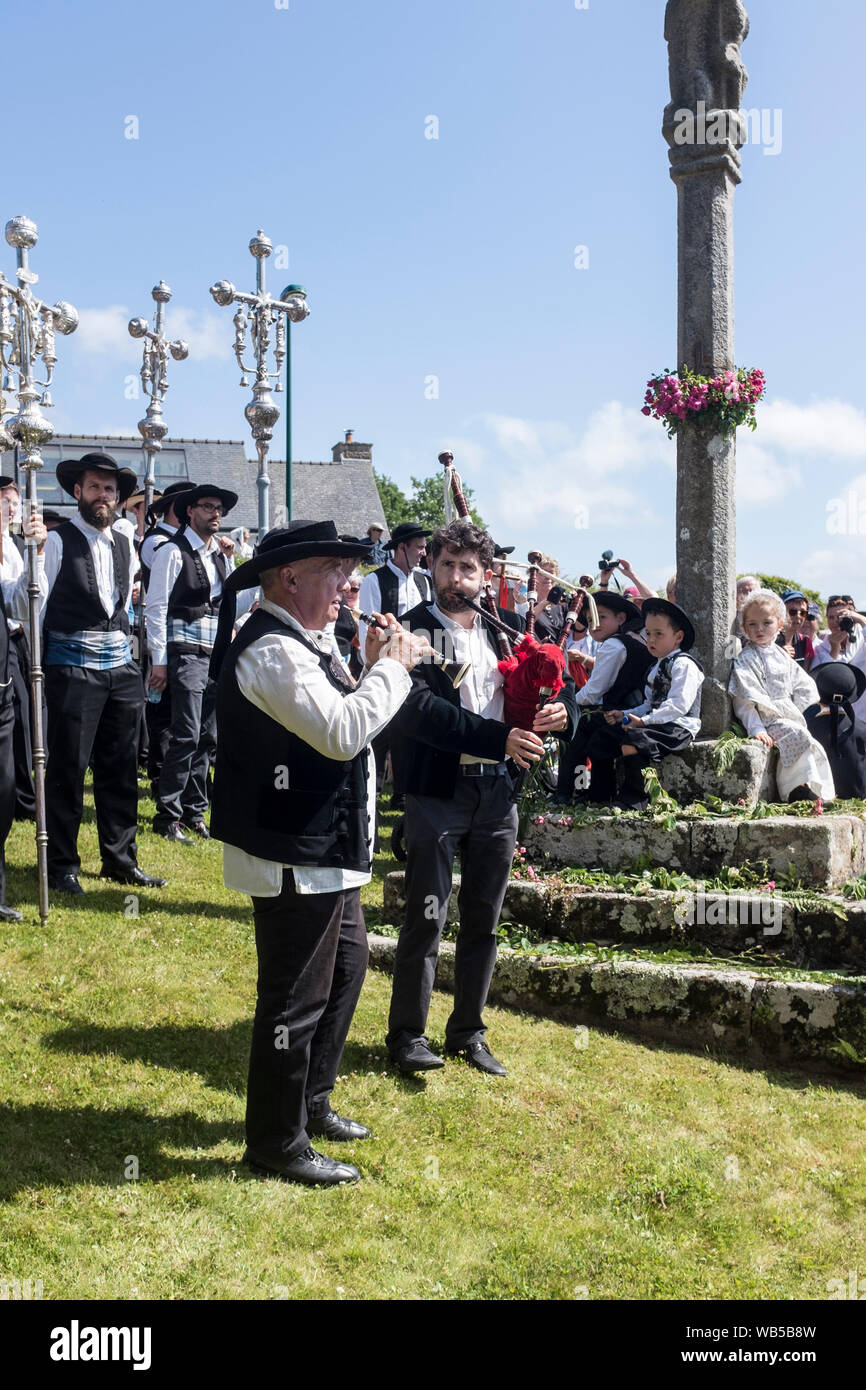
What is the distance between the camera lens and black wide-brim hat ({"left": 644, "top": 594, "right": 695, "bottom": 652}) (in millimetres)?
7922

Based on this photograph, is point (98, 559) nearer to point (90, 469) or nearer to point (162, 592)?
point (90, 469)

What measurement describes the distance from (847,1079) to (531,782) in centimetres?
300

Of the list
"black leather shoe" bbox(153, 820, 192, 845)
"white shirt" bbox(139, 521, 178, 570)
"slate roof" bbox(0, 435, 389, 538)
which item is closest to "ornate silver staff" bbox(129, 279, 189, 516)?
"white shirt" bbox(139, 521, 178, 570)

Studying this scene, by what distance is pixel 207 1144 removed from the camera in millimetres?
4270

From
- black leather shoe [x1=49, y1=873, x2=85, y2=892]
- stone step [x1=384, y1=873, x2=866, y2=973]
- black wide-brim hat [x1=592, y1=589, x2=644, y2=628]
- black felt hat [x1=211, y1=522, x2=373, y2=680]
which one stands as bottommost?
stone step [x1=384, y1=873, x2=866, y2=973]

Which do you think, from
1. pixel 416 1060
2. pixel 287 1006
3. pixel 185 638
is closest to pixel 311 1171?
pixel 287 1006

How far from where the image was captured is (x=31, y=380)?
6.66 meters

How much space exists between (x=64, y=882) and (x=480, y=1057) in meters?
2.97

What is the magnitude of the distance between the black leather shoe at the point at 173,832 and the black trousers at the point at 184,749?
2 centimetres

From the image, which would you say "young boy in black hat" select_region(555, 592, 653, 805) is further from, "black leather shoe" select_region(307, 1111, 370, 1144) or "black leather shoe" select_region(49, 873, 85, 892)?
"black leather shoe" select_region(307, 1111, 370, 1144)

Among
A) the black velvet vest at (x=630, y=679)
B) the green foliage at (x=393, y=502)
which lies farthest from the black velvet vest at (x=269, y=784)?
the green foliage at (x=393, y=502)

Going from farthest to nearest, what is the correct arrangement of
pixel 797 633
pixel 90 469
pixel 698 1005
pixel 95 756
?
pixel 797 633 < pixel 95 756 < pixel 90 469 < pixel 698 1005

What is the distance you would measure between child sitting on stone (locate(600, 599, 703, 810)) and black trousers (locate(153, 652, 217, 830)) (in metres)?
2.92
